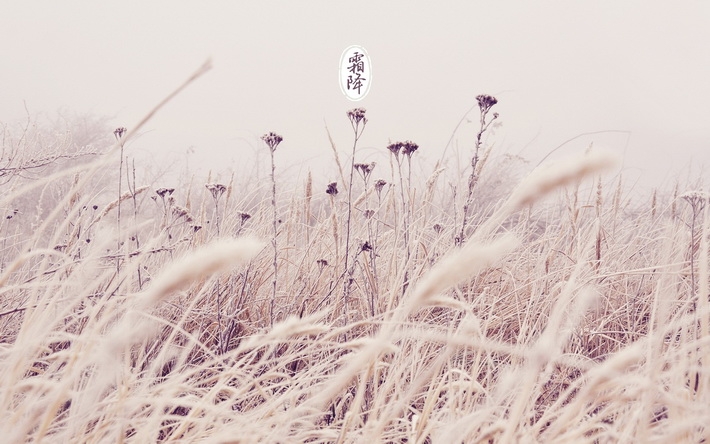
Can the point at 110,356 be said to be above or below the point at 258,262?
above

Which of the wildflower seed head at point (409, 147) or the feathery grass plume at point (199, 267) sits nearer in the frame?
the feathery grass plume at point (199, 267)

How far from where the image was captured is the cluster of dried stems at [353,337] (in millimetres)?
617

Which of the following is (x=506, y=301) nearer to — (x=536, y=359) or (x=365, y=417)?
(x=365, y=417)

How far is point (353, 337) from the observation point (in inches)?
64.7

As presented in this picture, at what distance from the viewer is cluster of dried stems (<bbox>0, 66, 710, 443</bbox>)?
0.62 meters

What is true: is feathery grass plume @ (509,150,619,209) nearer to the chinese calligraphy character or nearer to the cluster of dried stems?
the cluster of dried stems

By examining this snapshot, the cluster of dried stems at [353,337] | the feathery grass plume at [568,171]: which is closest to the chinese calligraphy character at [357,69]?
the cluster of dried stems at [353,337]

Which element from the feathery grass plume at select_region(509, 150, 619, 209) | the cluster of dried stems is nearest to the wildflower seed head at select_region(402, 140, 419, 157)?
the cluster of dried stems

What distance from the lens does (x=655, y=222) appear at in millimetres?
2812

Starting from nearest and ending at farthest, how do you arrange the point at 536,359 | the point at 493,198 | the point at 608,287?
the point at 536,359 → the point at 608,287 → the point at 493,198

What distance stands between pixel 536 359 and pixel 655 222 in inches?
105

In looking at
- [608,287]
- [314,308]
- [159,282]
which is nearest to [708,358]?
[159,282]

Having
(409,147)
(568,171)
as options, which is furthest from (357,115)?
(568,171)

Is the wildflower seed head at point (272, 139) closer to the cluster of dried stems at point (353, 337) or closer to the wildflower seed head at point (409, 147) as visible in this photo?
the cluster of dried stems at point (353, 337)
